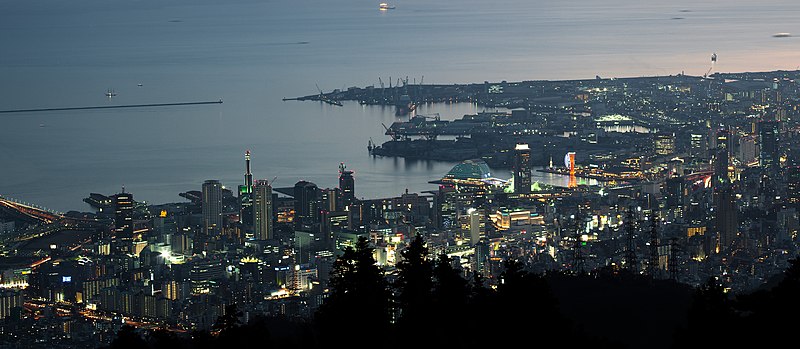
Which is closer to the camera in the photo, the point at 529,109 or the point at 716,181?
the point at 716,181

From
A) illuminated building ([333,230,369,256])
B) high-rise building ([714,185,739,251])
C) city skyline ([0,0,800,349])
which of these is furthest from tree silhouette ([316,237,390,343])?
high-rise building ([714,185,739,251])

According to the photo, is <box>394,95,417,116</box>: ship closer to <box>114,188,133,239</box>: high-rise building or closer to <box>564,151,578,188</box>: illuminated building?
<box>564,151,578,188</box>: illuminated building

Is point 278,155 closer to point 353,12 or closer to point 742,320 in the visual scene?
point 742,320

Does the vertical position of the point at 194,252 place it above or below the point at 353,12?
below

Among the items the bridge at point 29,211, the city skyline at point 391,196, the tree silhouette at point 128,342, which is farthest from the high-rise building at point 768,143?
the tree silhouette at point 128,342

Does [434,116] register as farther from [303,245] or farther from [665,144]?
[303,245]

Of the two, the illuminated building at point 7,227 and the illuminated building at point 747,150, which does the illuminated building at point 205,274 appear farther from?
the illuminated building at point 747,150

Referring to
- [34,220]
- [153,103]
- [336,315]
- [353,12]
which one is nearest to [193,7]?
[353,12]
